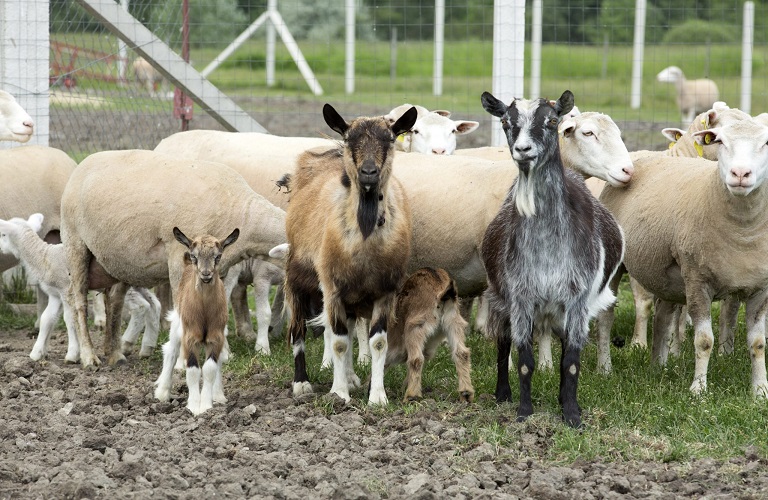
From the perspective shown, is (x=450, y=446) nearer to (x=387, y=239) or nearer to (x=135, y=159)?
(x=387, y=239)

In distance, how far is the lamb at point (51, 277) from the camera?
29.2 ft

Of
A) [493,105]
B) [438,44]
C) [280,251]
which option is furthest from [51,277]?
[438,44]

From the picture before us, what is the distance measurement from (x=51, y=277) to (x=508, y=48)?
16.2 feet

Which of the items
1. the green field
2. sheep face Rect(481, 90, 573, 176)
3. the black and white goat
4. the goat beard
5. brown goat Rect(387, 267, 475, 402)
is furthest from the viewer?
the green field

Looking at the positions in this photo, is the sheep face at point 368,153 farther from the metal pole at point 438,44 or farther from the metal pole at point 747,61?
the metal pole at point 438,44

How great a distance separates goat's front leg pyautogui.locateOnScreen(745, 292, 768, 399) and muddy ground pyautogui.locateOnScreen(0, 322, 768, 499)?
5.03ft

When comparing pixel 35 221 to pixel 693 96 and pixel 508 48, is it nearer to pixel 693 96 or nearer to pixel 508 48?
pixel 508 48

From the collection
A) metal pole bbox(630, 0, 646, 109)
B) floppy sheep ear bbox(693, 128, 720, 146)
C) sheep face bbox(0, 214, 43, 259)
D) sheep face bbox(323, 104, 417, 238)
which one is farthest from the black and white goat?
metal pole bbox(630, 0, 646, 109)

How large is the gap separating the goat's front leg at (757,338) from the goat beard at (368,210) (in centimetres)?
264

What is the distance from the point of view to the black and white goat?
6.71 metres

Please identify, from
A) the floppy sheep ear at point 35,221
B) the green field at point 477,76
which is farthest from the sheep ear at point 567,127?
the green field at point 477,76

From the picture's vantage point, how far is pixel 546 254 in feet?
22.4

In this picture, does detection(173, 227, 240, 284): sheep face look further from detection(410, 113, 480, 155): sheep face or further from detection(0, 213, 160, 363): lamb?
detection(410, 113, 480, 155): sheep face

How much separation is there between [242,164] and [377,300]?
3464mm
